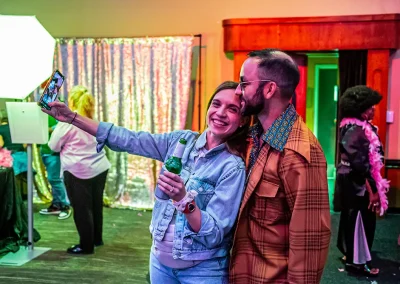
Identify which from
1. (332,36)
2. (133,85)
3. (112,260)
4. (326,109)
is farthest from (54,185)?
(326,109)

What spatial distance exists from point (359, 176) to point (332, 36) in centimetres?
242

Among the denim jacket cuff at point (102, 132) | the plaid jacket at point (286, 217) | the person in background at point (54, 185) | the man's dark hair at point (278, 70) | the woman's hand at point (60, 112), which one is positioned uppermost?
the man's dark hair at point (278, 70)

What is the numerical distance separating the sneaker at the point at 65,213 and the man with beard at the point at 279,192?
409 centimetres

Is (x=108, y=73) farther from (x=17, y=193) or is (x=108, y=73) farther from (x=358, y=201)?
(x=358, y=201)

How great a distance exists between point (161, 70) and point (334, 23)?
210 centimetres

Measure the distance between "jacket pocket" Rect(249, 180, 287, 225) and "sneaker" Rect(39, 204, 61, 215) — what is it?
4382 millimetres

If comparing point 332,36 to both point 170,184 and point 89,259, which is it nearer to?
point 89,259

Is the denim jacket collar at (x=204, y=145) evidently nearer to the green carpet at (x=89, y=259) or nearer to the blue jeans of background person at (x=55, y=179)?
the green carpet at (x=89, y=259)

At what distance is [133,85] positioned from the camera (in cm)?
573

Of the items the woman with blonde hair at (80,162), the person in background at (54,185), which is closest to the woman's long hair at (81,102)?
the woman with blonde hair at (80,162)

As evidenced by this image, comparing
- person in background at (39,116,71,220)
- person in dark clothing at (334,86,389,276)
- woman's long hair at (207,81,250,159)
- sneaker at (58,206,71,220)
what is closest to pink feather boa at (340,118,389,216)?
person in dark clothing at (334,86,389,276)

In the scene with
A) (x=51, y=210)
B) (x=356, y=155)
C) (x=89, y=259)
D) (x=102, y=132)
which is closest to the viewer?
(x=102, y=132)

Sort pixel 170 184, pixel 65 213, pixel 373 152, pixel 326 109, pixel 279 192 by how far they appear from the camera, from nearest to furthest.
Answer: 1. pixel 170 184
2. pixel 279 192
3. pixel 373 152
4. pixel 65 213
5. pixel 326 109

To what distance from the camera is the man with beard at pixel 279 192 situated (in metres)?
1.38
